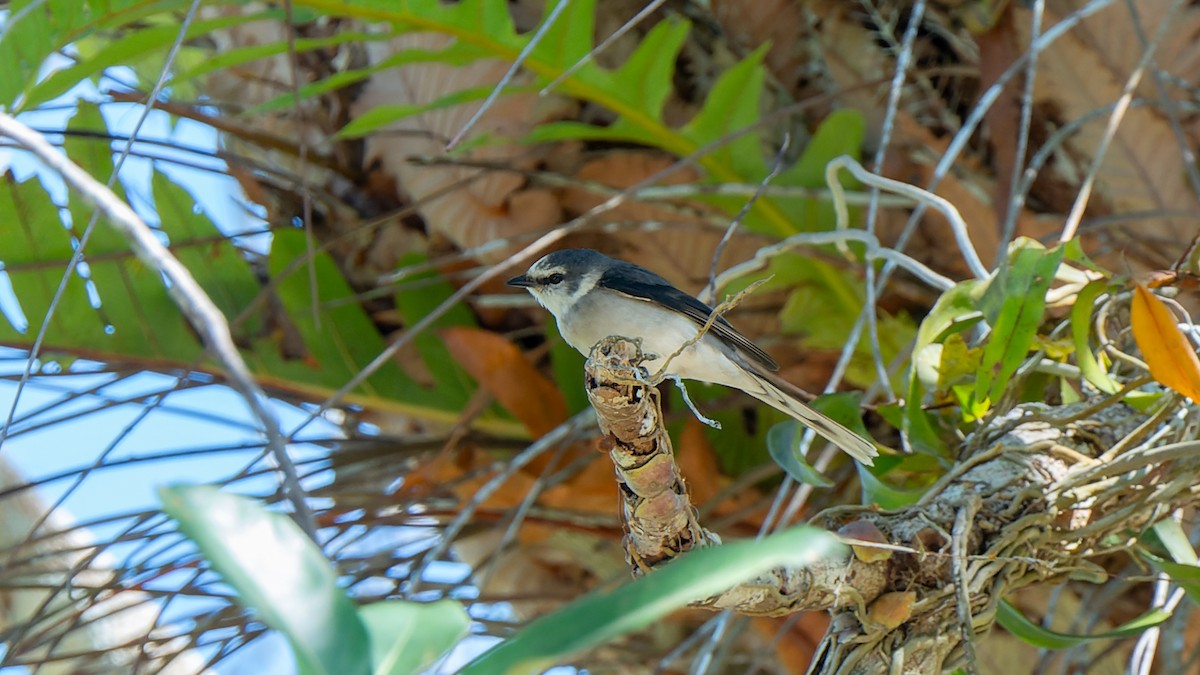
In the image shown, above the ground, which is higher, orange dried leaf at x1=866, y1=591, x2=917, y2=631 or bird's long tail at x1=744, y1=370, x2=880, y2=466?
bird's long tail at x1=744, y1=370, x2=880, y2=466

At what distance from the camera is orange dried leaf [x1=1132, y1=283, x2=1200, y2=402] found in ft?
3.88

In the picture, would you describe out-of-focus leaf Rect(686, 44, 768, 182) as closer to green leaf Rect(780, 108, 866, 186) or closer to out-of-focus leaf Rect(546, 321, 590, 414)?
green leaf Rect(780, 108, 866, 186)

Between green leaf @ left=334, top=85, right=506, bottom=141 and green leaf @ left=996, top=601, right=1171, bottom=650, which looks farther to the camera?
green leaf @ left=334, top=85, right=506, bottom=141

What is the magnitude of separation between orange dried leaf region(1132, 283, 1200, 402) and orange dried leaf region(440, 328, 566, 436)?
1204mm

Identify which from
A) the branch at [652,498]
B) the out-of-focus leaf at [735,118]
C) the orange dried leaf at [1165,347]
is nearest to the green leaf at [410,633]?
the branch at [652,498]

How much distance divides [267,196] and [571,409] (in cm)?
83

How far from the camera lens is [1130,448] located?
1.31 meters

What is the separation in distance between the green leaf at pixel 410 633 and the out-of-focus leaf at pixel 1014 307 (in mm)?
934

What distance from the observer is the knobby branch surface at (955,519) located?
40.4 inches

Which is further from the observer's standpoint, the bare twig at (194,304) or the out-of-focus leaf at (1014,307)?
the out-of-focus leaf at (1014,307)

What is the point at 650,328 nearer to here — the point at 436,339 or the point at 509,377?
the point at 509,377

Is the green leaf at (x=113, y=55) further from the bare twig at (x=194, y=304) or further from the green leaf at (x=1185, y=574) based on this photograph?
the green leaf at (x=1185, y=574)

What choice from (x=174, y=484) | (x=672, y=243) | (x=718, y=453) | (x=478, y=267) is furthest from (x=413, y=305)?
(x=174, y=484)

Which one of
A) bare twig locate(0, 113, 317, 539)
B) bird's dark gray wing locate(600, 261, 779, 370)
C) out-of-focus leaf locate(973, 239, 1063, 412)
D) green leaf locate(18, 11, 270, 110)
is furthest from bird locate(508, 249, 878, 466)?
bare twig locate(0, 113, 317, 539)
